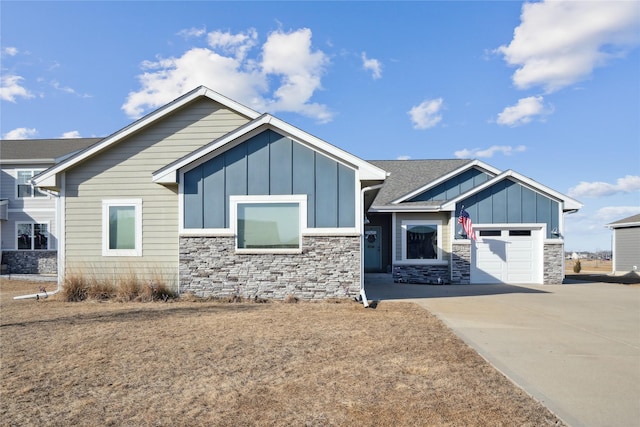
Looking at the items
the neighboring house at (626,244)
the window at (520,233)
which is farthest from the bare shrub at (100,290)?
the neighboring house at (626,244)

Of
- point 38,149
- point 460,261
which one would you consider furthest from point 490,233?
point 38,149

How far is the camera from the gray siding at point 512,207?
15.7 m

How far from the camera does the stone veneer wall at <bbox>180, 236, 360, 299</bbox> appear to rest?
10617mm

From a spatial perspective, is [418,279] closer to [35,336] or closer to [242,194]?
[242,194]

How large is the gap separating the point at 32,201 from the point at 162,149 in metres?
12.9

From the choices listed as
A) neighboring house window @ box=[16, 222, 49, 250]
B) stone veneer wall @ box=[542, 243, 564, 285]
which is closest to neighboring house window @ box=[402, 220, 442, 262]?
stone veneer wall @ box=[542, 243, 564, 285]

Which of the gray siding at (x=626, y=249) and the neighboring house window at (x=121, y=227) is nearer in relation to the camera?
the neighboring house window at (x=121, y=227)

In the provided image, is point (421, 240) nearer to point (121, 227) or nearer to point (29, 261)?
point (121, 227)

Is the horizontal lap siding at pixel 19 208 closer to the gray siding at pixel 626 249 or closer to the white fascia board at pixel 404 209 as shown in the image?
the white fascia board at pixel 404 209

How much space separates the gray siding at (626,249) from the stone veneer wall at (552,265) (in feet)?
32.6

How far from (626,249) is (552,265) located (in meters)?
11.3

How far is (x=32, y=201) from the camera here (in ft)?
68.3

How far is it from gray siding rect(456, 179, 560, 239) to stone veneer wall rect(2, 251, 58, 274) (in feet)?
62.0

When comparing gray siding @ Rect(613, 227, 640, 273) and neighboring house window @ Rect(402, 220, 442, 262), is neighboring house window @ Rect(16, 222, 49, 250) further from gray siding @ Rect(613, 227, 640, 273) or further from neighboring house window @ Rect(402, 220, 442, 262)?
gray siding @ Rect(613, 227, 640, 273)
